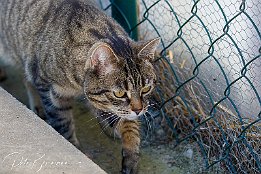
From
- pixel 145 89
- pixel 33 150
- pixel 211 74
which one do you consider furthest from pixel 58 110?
pixel 211 74

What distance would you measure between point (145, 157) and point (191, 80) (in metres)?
0.56

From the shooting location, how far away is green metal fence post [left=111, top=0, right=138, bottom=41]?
3758 mm

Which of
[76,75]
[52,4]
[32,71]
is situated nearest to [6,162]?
[76,75]

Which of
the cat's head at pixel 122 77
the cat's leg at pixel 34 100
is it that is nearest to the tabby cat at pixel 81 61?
the cat's head at pixel 122 77

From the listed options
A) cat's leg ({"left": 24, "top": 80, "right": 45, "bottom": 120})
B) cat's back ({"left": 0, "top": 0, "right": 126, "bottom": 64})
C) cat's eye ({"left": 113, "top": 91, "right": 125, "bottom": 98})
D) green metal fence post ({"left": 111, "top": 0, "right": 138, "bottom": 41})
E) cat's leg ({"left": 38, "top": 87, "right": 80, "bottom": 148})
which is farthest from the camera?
cat's leg ({"left": 24, "top": 80, "right": 45, "bottom": 120})

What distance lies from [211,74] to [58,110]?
959 millimetres

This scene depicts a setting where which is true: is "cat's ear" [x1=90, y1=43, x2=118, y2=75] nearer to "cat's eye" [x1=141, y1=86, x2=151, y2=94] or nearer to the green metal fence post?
"cat's eye" [x1=141, y1=86, x2=151, y2=94]

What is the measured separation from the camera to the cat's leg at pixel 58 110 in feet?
11.1

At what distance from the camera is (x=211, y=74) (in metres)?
3.26

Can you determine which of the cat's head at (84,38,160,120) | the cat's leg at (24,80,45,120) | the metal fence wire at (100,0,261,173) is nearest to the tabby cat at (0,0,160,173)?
the cat's head at (84,38,160,120)

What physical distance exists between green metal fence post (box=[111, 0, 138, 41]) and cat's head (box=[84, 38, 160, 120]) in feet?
2.51

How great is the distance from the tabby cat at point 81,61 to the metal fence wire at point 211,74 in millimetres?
355

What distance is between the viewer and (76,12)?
10.8 ft

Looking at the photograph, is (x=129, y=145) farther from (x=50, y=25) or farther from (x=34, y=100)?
(x=34, y=100)
